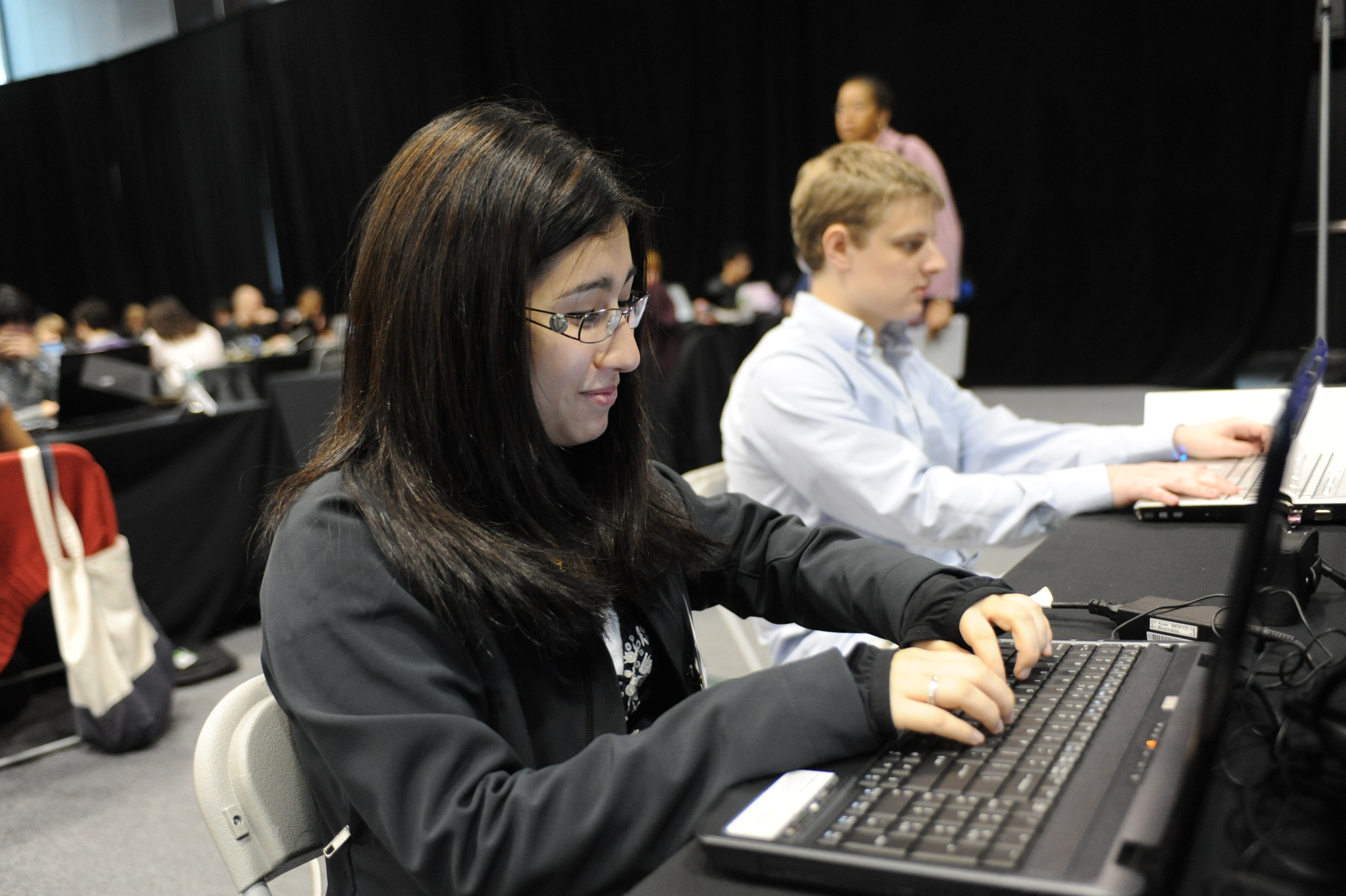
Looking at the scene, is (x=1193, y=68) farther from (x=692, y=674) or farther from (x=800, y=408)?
(x=692, y=674)

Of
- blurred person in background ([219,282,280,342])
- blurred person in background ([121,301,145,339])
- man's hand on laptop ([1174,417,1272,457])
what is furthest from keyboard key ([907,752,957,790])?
blurred person in background ([121,301,145,339])

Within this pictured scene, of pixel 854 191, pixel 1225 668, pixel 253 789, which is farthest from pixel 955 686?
pixel 854 191

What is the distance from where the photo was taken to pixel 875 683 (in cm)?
71

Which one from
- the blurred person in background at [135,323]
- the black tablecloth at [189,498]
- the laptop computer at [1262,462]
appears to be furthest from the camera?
the blurred person in background at [135,323]

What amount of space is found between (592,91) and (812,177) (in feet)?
23.8

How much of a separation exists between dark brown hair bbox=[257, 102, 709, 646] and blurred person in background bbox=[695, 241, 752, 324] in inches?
209

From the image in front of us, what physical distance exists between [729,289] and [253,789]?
6717 millimetres

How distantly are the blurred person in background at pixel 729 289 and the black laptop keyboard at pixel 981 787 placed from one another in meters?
5.45

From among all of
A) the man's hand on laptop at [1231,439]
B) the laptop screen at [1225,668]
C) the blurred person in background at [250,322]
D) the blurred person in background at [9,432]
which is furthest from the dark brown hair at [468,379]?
the blurred person in background at [250,322]

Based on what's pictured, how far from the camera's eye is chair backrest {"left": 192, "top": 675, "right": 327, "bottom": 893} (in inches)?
33.7

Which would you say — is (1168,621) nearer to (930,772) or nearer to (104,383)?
(930,772)

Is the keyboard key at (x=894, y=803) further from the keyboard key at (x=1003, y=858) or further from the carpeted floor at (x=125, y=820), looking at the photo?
the carpeted floor at (x=125, y=820)

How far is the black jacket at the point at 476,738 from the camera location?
0.65 meters

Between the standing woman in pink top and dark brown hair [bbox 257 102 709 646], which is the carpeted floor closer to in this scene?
dark brown hair [bbox 257 102 709 646]
